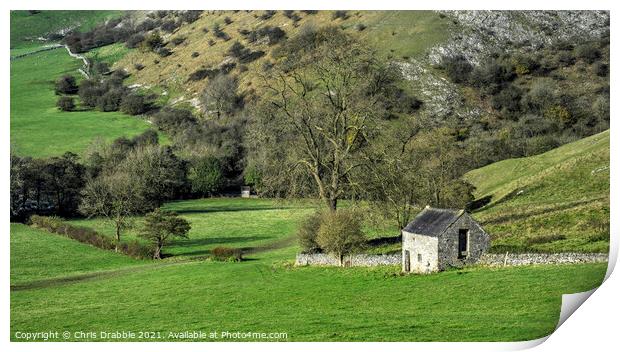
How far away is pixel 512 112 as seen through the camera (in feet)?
221

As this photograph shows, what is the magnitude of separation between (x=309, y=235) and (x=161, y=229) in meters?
7.56

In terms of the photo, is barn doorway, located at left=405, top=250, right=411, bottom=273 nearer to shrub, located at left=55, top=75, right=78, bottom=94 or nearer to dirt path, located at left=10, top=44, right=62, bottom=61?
dirt path, located at left=10, top=44, right=62, bottom=61

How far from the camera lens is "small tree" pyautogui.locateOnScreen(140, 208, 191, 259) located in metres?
35.9

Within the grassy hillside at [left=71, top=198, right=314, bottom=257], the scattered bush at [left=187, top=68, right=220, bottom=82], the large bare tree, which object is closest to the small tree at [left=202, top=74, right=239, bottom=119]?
the scattered bush at [left=187, top=68, right=220, bottom=82]

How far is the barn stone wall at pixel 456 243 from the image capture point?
94.5 feet

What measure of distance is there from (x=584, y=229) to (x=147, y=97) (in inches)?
1068

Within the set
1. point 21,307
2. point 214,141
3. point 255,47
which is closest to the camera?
point 21,307

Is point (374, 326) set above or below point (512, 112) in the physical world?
below

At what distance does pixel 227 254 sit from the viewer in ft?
113

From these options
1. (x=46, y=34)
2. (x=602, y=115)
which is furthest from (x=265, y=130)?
(x=602, y=115)

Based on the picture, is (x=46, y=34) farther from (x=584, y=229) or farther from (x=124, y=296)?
(x=584, y=229)

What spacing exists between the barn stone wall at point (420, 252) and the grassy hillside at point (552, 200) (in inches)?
124

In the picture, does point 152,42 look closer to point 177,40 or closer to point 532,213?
point 177,40

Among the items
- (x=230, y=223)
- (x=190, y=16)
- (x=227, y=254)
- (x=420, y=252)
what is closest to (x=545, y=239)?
(x=420, y=252)
